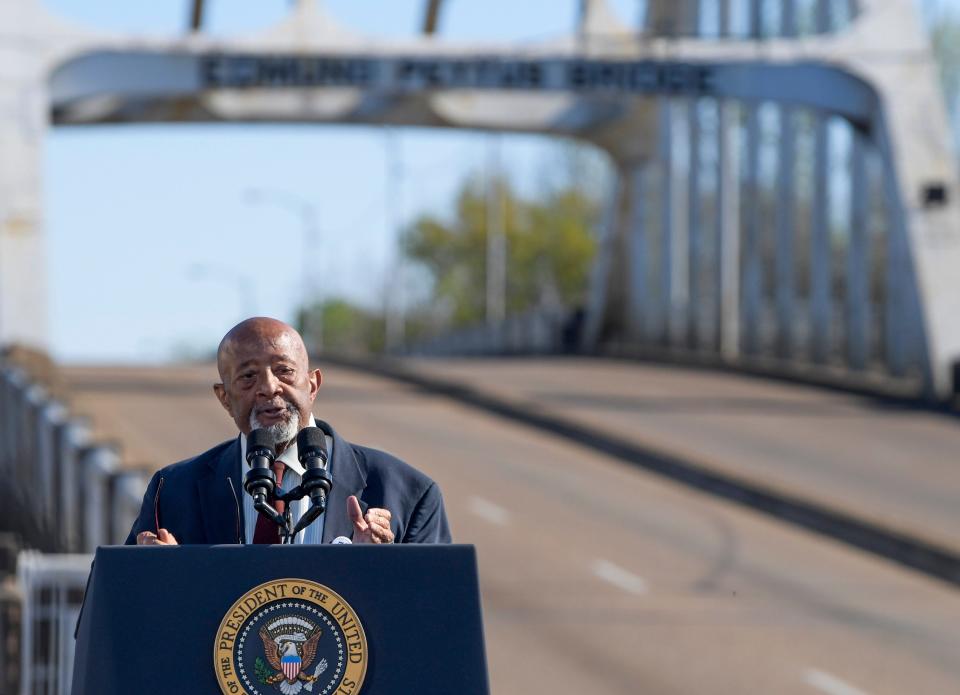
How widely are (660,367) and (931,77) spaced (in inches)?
478

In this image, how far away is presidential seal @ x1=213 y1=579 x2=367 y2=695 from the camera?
3.88m

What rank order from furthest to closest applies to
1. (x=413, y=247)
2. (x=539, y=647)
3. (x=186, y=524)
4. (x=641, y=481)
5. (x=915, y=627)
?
(x=413, y=247)
(x=641, y=481)
(x=915, y=627)
(x=539, y=647)
(x=186, y=524)

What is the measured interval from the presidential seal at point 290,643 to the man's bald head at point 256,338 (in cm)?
71

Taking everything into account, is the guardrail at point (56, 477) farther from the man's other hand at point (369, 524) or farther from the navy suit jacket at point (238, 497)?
the man's other hand at point (369, 524)

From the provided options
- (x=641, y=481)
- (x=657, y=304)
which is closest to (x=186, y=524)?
(x=641, y=481)

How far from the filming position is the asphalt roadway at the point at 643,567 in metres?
13.8

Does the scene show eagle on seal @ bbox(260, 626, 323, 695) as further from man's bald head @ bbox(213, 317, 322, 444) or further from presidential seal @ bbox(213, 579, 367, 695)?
man's bald head @ bbox(213, 317, 322, 444)

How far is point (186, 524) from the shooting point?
4.46 meters

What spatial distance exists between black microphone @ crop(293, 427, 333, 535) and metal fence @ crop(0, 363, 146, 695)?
21.9ft

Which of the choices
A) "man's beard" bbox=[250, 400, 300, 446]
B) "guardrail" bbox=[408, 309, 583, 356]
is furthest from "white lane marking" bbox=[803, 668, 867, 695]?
"guardrail" bbox=[408, 309, 583, 356]

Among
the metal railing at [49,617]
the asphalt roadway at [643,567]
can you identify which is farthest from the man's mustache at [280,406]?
the asphalt roadway at [643,567]

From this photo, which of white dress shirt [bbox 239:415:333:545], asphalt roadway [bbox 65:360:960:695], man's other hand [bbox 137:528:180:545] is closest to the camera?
man's other hand [bbox 137:528:180:545]

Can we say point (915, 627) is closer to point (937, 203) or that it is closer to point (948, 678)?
point (948, 678)

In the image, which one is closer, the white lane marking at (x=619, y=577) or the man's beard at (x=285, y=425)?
the man's beard at (x=285, y=425)
